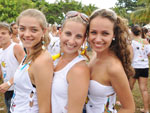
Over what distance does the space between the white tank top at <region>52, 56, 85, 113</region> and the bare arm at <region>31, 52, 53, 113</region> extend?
5cm

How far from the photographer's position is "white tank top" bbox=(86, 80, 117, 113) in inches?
57.5

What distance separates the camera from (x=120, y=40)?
1576mm

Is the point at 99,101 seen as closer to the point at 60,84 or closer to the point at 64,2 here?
the point at 60,84

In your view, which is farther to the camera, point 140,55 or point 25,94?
point 140,55

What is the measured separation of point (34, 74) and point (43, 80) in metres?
0.11

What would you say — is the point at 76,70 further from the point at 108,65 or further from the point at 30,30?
the point at 30,30

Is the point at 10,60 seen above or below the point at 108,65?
below

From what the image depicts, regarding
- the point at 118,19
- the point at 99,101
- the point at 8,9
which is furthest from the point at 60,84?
the point at 8,9

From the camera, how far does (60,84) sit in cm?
140

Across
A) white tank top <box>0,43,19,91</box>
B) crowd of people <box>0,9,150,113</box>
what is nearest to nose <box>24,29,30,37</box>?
crowd of people <box>0,9,150,113</box>

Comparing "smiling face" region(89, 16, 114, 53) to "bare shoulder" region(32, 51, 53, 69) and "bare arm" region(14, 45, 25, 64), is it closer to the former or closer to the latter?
"bare shoulder" region(32, 51, 53, 69)

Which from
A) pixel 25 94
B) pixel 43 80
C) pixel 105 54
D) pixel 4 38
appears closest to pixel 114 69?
pixel 105 54

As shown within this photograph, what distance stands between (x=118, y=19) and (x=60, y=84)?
86cm

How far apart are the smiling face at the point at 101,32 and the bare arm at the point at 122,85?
242 millimetres
